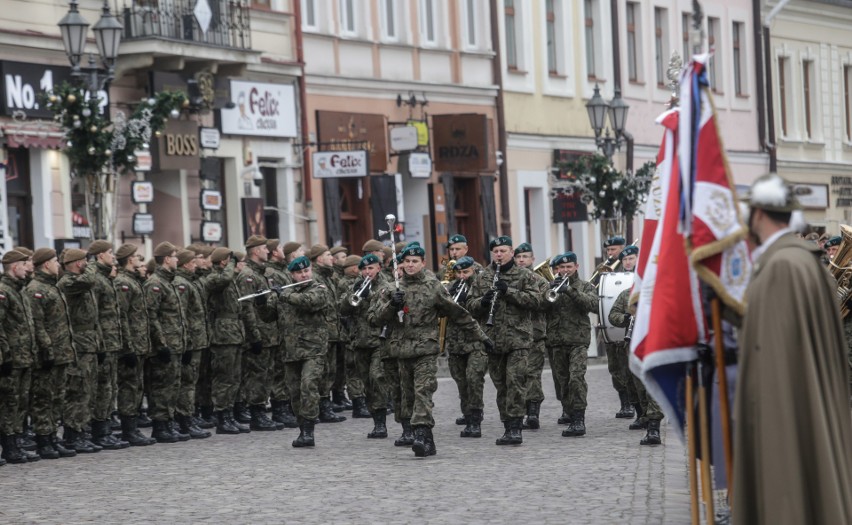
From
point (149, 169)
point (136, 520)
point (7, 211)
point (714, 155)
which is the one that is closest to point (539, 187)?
point (149, 169)

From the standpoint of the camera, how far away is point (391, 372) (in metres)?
18.2

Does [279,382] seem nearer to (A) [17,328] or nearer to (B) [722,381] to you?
(A) [17,328]

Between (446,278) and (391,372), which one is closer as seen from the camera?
(391,372)

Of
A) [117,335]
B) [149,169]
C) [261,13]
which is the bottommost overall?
[117,335]

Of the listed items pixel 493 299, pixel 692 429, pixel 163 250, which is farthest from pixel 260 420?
pixel 692 429

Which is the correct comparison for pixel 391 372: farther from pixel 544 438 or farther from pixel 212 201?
pixel 212 201

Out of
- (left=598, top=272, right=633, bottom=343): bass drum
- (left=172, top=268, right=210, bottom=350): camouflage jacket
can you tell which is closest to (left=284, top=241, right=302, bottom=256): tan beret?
(left=172, top=268, right=210, bottom=350): camouflage jacket

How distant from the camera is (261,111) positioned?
32.5 meters

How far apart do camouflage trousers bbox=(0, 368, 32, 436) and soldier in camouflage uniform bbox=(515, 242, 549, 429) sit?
475 cm

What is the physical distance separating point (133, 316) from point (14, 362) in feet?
7.23

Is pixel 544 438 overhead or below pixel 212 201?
below

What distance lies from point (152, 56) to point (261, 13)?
160 inches

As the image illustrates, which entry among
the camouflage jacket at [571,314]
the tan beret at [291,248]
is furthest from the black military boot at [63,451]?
Answer: the camouflage jacket at [571,314]

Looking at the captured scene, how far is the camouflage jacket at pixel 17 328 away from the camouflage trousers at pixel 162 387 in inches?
87.3
